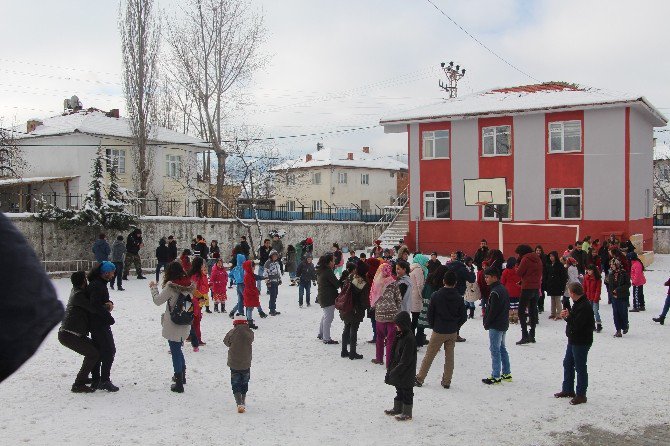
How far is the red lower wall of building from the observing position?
31.8 metres

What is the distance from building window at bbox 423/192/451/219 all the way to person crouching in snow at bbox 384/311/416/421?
27.1m

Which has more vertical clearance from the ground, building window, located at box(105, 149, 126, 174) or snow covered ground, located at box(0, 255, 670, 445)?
building window, located at box(105, 149, 126, 174)

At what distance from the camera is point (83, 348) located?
9266mm

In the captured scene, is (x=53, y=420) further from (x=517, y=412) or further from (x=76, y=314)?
(x=517, y=412)

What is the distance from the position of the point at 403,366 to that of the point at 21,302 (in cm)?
776

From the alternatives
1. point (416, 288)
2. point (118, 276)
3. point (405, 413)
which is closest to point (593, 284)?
point (416, 288)

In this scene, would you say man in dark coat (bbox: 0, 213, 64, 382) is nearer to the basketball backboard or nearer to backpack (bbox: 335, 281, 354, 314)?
backpack (bbox: 335, 281, 354, 314)

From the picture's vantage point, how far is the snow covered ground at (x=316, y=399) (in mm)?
8023

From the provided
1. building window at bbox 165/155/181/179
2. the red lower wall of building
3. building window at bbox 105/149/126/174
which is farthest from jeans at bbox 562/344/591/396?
building window at bbox 165/155/181/179

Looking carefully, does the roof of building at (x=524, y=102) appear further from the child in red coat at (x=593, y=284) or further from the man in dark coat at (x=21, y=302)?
the man in dark coat at (x=21, y=302)

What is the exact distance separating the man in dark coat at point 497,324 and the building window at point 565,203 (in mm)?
23768

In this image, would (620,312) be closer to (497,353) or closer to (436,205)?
(497,353)

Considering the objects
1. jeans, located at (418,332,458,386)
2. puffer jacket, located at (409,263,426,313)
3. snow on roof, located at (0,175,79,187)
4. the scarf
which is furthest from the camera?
snow on roof, located at (0,175,79,187)

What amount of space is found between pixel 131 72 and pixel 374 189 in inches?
1543
